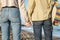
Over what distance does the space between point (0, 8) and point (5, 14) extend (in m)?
0.21

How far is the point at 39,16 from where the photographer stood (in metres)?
3.31

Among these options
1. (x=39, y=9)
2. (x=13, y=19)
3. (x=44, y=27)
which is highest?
(x=39, y=9)

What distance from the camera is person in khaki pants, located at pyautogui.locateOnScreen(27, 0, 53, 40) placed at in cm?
326

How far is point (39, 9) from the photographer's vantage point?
3277mm

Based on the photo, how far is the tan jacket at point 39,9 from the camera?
3264 mm

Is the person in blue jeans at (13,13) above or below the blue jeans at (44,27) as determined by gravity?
above

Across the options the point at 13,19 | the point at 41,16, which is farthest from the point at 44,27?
the point at 13,19

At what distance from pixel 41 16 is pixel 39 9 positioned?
0.33 ft

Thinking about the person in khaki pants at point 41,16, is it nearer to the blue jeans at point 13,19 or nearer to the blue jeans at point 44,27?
the blue jeans at point 44,27

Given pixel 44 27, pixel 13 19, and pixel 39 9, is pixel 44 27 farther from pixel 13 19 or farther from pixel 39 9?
pixel 13 19

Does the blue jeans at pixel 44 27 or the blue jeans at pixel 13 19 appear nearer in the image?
the blue jeans at pixel 13 19

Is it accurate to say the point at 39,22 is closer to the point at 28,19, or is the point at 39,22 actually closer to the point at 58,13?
the point at 28,19

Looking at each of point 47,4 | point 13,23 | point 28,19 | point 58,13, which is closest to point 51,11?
point 47,4

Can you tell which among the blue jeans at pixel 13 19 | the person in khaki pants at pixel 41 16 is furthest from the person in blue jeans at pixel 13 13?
the person in khaki pants at pixel 41 16
